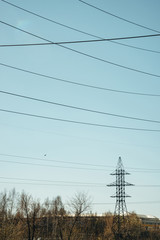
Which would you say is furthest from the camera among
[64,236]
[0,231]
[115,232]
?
[115,232]

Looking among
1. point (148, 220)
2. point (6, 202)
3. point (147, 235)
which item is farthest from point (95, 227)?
point (148, 220)

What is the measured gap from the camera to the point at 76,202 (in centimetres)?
5103

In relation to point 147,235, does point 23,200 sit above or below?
above

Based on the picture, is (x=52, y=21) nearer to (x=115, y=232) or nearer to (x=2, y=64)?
(x=2, y=64)

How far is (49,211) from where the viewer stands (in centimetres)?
9688

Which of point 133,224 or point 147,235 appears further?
point 147,235

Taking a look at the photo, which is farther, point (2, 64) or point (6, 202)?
point (6, 202)

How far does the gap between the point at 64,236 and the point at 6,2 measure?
1662 inches

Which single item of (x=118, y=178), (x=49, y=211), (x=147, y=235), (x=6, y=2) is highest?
Answer: (x=6, y=2)

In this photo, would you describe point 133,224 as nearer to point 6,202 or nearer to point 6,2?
point 6,202

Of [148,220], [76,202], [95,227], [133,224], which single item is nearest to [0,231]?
[76,202]

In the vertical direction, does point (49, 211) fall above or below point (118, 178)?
below

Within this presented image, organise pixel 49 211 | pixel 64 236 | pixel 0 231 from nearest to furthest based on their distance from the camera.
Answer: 1. pixel 0 231
2. pixel 64 236
3. pixel 49 211

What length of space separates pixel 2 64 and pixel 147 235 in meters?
79.8
